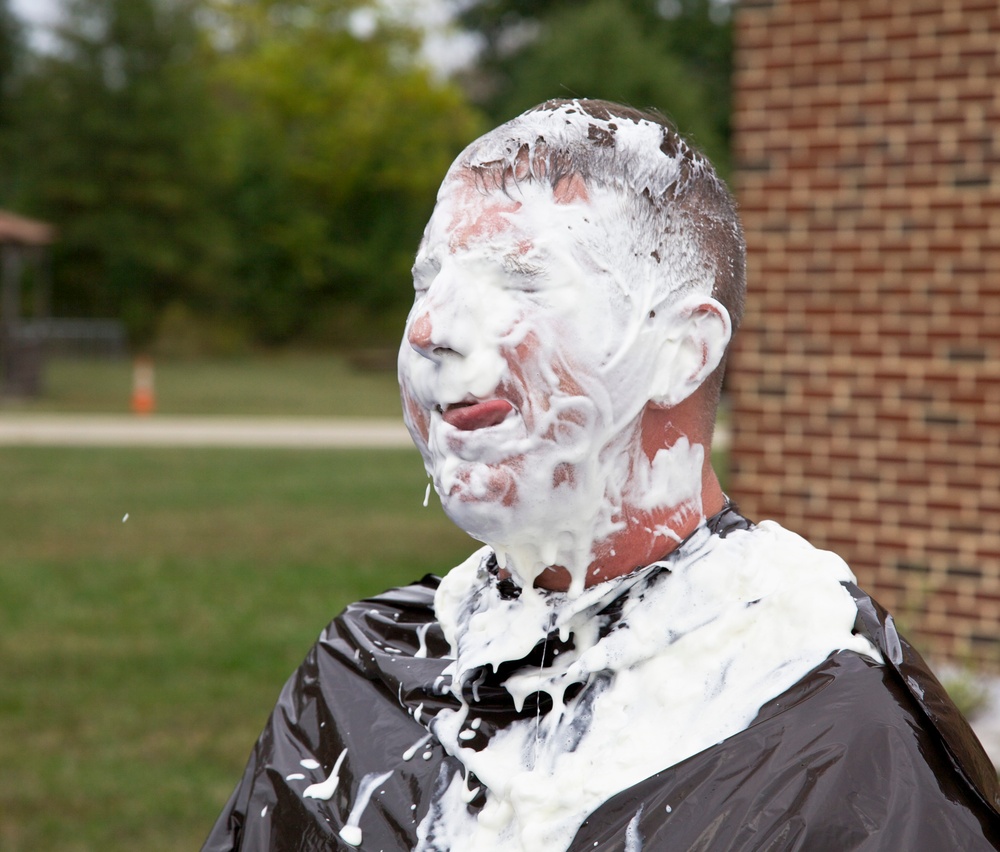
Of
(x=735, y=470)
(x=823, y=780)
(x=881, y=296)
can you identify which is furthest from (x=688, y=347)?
(x=735, y=470)

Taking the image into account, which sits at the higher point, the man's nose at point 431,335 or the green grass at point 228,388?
the man's nose at point 431,335

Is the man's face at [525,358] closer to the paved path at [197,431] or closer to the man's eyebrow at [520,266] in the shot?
the man's eyebrow at [520,266]

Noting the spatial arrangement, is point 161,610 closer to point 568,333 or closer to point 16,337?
point 568,333

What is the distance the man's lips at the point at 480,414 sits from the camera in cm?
146

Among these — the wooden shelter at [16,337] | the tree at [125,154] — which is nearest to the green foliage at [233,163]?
the tree at [125,154]

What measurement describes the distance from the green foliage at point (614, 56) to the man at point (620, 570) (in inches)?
949

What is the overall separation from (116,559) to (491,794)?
681 cm

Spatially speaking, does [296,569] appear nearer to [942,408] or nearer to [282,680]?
[282,680]

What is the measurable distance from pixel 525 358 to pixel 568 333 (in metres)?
0.06

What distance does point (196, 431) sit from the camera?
1467cm


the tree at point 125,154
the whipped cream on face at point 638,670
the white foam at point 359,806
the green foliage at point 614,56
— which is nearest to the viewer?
the whipped cream on face at point 638,670

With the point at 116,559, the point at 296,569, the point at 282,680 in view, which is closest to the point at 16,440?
the point at 116,559

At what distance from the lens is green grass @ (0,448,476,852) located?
4.34 m

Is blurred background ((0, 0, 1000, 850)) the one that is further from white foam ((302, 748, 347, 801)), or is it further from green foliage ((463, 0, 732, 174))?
green foliage ((463, 0, 732, 174))
